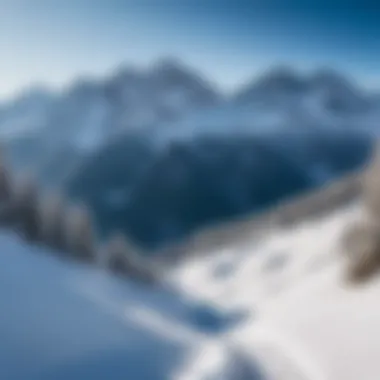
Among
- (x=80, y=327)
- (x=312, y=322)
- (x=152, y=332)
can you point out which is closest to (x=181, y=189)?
(x=312, y=322)

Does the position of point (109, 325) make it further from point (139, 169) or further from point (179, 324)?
point (139, 169)

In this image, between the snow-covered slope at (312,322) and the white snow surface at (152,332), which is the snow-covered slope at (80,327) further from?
the snow-covered slope at (312,322)

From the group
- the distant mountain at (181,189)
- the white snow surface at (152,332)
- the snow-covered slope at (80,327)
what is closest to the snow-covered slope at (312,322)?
the white snow surface at (152,332)

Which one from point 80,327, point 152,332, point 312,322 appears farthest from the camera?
point 312,322

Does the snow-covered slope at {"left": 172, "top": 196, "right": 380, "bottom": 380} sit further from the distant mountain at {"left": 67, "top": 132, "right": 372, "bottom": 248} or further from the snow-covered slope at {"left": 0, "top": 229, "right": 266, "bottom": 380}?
the distant mountain at {"left": 67, "top": 132, "right": 372, "bottom": 248}

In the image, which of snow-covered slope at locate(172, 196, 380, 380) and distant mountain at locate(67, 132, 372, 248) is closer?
snow-covered slope at locate(172, 196, 380, 380)

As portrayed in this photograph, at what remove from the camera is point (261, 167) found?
177m

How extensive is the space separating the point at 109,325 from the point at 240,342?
3134 mm

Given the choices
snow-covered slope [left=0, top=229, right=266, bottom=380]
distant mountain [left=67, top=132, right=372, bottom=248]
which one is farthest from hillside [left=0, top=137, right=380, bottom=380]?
distant mountain [left=67, top=132, right=372, bottom=248]

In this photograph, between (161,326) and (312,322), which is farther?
(312,322)

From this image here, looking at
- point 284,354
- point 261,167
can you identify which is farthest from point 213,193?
point 284,354

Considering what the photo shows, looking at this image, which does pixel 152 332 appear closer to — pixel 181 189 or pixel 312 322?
pixel 312 322

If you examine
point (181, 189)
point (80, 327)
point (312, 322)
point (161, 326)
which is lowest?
point (80, 327)

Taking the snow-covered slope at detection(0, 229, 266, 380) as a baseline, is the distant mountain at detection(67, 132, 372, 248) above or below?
above
